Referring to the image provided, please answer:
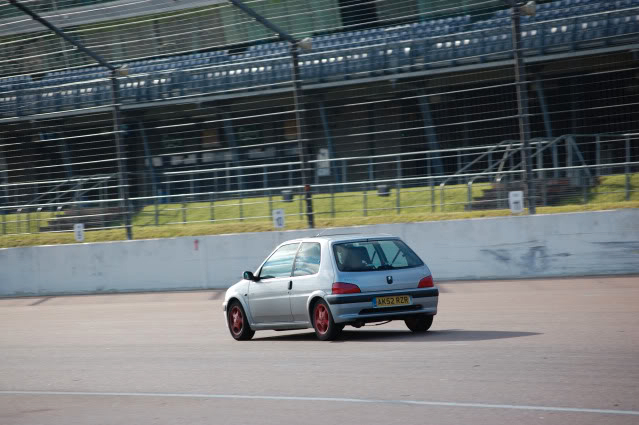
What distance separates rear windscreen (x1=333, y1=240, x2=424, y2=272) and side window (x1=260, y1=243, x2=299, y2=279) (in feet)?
2.60

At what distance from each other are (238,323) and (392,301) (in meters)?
2.55

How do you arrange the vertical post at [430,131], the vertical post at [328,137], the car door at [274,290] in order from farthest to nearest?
the vertical post at [328,137], the vertical post at [430,131], the car door at [274,290]

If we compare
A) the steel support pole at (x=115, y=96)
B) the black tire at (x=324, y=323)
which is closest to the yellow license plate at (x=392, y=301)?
the black tire at (x=324, y=323)

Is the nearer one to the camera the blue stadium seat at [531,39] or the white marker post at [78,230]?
the blue stadium seat at [531,39]

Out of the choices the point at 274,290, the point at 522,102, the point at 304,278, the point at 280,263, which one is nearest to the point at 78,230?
the point at 522,102

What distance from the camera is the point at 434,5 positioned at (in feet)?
74.6

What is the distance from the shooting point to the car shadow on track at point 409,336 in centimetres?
1070

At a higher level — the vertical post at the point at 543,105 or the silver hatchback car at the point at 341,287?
the vertical post at the point at 543,105

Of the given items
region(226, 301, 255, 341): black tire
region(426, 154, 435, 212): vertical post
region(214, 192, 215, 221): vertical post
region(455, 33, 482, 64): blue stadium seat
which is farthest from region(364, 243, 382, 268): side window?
region(214, 192, 215, 221): vertical post

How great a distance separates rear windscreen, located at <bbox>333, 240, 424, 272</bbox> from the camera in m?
11.3

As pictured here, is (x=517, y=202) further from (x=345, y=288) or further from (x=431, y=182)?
(x=345, y=288)

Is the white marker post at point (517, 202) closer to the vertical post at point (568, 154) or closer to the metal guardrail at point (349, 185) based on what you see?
the metal guardrail at point (349, 185)

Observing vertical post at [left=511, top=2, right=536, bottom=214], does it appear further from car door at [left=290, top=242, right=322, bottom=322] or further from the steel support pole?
the steel support pole

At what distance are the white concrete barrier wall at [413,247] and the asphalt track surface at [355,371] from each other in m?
2.71
